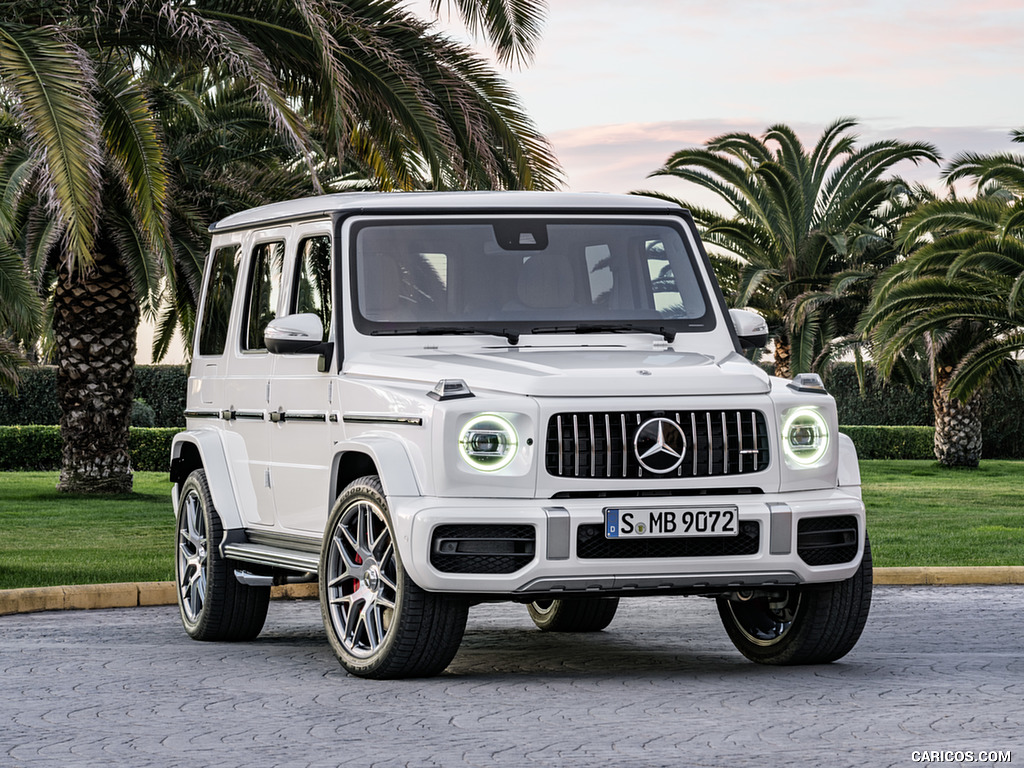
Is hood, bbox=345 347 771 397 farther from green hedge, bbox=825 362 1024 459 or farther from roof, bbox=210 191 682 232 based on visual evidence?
green hedge, bbox=825 362 1024 459

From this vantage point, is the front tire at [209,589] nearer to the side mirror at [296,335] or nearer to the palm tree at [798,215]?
the side mirror at [296,335]

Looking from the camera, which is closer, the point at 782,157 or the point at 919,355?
the point at 782,157

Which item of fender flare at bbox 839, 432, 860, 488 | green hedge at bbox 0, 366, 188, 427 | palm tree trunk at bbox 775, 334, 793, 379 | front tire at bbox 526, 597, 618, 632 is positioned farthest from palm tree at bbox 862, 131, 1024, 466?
green hedge at bbox 0, 366, 188, 427

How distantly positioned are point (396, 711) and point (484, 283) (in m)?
2.56

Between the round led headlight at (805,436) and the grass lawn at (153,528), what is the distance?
7.06 m

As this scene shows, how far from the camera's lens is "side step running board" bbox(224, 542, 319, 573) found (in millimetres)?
8375

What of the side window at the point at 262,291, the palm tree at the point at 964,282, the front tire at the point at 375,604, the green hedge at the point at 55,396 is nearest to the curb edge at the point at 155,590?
the side window at the point at 262,291

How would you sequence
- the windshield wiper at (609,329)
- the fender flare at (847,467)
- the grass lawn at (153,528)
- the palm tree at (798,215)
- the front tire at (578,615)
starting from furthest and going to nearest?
the palm tree at (798,215)
the grass lawn at (153,528)
the front tire at (578,615)
the windshield wiper at (609,329)
the fender flare at (847,467)

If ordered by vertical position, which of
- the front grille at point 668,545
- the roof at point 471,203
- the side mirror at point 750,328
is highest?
the roof at point 471,203

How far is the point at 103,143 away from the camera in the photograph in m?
15.6

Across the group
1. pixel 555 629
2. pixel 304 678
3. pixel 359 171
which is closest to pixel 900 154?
pixel 359 171

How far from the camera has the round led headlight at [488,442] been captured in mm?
7203

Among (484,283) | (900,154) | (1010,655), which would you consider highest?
(900,154)

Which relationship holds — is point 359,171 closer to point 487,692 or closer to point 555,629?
point 555,629
